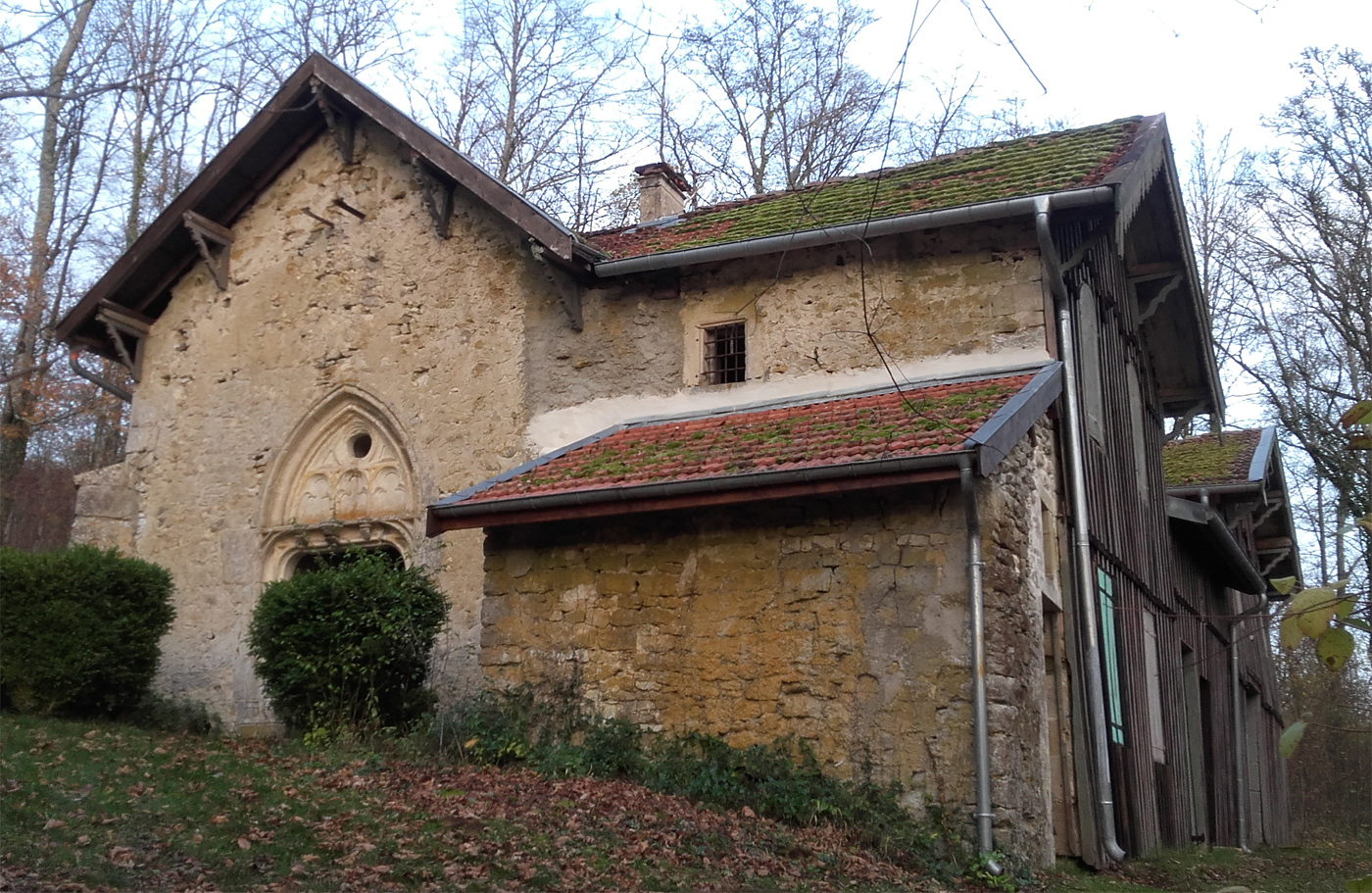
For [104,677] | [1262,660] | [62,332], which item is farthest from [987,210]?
[1262,660]

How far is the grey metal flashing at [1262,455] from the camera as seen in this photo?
48.9 feet

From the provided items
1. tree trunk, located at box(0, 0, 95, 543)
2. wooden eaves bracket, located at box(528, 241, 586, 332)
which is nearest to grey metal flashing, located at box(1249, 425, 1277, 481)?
wooden eaves bracket, located at box(528, 241, 586, 332)

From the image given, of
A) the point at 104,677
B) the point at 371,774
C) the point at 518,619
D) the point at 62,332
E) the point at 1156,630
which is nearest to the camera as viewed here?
the point at 371,774

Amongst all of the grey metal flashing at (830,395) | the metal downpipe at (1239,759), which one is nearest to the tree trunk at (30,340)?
the grey metal flashing at (830,395)

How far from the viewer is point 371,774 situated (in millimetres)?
8164

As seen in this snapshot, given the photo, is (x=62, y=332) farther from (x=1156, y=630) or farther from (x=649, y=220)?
(x=1156, y=630)

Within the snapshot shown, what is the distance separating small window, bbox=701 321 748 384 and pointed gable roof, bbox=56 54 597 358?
7.54 feet

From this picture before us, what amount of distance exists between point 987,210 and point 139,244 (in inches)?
353

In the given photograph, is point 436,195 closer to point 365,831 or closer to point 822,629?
point 822,629

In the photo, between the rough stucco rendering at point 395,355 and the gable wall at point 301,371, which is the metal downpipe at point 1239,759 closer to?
the rough stucco rendering at point 395,355

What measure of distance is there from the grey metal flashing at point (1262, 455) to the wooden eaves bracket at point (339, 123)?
11.1 meters

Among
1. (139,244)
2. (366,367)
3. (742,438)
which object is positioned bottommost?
(742,438)

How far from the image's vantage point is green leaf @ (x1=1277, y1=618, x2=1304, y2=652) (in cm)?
264

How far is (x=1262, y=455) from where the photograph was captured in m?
15.5
